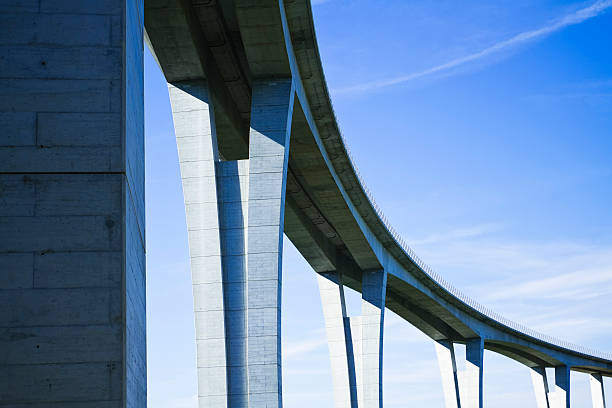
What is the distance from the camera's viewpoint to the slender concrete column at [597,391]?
97875mm

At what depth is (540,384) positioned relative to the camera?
311 ft

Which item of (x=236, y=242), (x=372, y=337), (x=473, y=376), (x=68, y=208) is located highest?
(x=236, y=242)

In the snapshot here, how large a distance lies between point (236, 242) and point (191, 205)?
1884 millimetres

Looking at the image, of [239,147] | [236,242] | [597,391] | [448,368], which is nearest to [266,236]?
[236,242]

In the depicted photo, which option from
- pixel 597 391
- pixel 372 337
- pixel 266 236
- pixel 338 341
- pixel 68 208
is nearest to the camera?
pixel 68 208

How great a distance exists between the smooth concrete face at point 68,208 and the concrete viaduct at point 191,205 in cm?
2

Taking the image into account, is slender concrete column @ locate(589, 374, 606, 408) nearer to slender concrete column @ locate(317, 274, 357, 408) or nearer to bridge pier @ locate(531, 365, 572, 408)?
bridge pier @ locate(531, 365, 572, 408)

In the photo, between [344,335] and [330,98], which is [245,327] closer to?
[330,98]

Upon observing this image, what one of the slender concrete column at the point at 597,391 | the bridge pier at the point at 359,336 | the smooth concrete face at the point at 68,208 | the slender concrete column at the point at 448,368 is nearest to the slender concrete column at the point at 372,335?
the bridge pier at the point at 359,336

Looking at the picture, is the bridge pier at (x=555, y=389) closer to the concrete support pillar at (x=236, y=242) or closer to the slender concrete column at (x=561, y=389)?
the slender concrete column at (x=561, y=389)

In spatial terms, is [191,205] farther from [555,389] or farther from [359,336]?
[555,389]

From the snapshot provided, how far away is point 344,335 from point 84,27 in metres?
38.9

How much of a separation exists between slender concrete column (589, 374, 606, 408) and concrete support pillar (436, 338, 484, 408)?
33.5 m

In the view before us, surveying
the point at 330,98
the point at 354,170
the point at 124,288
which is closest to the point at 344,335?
the point at 354,170
